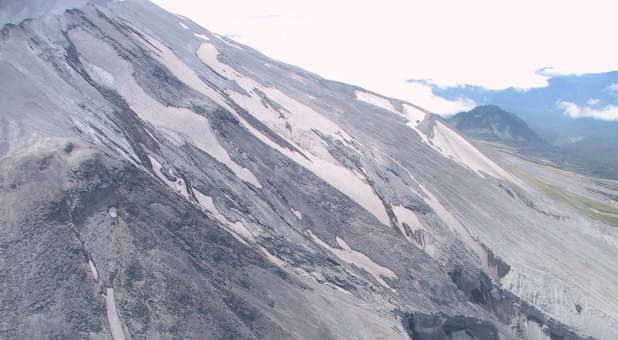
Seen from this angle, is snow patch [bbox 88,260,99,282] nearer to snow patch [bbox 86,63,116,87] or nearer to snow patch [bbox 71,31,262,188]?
snow patch [bbox 71,31,262,188]

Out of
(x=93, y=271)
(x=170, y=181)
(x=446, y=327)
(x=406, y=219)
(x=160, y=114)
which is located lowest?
(x=93, y=271)

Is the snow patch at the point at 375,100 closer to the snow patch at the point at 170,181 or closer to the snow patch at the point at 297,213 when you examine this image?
the snow patch at the point at 297,213

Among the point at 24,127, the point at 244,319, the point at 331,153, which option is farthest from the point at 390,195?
the point at 24,127

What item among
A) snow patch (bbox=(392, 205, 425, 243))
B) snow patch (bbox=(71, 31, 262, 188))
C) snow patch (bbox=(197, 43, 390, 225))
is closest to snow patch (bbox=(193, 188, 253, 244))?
snow patch (bbox=(71, 31, 262, 188))

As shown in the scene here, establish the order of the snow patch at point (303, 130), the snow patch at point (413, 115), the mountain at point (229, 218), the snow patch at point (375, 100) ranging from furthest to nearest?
the snow patch at point (375, 100)
the snow patch at point (413, 115)
the snow patch at point (303, 130)
the mountain at point (229, 218)

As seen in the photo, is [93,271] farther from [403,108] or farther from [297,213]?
[403,108]

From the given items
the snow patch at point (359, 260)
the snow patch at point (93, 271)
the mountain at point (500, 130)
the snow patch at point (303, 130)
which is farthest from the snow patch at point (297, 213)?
the mountain at point (500, 130)

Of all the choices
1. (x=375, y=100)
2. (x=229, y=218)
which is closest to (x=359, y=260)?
(x=229, y=218)
